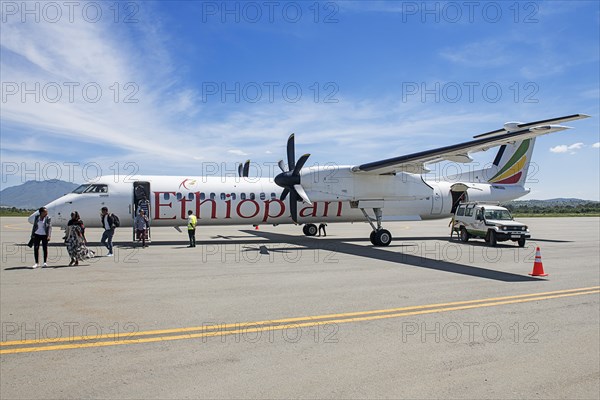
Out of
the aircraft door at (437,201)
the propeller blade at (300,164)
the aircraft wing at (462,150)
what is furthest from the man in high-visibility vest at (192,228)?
the aircraft door at (437,201)

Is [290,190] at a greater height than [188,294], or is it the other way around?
[290,190]

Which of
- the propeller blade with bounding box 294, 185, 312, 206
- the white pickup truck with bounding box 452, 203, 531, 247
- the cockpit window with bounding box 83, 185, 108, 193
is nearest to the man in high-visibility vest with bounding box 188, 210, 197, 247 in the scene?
the cockpit window with bounding box 83, 185, 108, 193

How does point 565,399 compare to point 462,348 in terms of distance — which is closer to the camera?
point 565,399

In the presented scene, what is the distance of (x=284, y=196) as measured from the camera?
20281 mm

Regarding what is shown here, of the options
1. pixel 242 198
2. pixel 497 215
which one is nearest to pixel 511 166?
pixel 497 215

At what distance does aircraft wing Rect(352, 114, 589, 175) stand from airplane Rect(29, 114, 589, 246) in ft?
0.15

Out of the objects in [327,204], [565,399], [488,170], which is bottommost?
[565,399]

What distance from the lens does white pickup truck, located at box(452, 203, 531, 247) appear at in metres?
19.5

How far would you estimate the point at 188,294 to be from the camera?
8.84 m

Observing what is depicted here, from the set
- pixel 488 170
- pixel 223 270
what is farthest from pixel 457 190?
pixel 223 270

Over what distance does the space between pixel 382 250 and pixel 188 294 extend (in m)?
10.8

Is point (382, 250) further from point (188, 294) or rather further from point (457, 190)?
point (188, 294)

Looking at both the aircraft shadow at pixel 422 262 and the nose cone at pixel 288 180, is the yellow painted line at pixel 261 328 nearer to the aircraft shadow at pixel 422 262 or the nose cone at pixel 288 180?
the aircraft shadow at pixel 422 262

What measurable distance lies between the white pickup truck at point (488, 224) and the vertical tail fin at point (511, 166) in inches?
187
